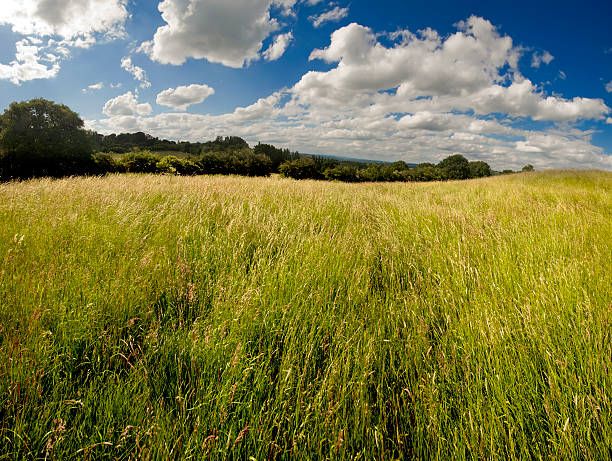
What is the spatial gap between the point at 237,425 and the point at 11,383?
1098 millimetres

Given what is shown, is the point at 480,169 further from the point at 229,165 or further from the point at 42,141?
the point at 42,141

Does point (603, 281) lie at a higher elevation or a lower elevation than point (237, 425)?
higher

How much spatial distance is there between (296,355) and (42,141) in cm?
3712

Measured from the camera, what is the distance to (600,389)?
3.83 feet

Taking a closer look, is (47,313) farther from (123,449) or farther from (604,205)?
(604,205)

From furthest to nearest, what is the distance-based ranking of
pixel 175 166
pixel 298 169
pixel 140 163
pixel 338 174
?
pixel 338 174 < pixel 298 169 < pixel 175 166 < pixel 140 163

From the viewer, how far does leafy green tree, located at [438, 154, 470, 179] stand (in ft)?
265

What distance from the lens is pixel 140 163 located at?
105ft

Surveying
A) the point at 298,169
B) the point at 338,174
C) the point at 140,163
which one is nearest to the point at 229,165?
the point at 298,169

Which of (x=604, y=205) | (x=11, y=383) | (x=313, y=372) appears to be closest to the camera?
(x=11, y=383)

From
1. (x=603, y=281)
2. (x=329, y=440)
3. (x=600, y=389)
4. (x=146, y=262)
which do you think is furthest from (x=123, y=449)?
(x=603, y=281)

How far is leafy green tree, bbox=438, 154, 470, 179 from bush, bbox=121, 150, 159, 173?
76635 millimetres

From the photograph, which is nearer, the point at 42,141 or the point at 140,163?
the point at 42,141

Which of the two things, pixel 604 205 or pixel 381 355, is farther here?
pixel 604 205
